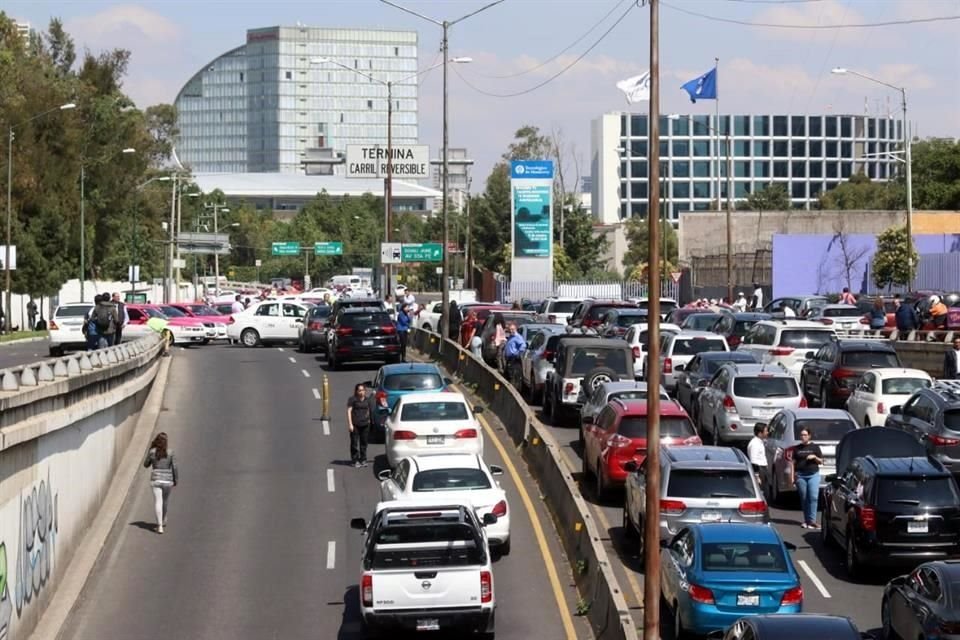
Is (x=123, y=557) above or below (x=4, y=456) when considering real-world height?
below

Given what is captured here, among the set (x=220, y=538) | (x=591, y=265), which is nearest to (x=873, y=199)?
(x=591, y=265)

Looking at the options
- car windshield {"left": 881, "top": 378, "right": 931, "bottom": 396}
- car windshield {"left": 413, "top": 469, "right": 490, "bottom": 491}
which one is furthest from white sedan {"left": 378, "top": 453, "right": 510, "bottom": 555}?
car windshield {"left": 881, "top": 378, "right": 931, "bottom": 396}

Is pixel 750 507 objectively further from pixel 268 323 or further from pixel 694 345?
pixel 268 323

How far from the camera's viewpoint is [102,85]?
96.1 meters

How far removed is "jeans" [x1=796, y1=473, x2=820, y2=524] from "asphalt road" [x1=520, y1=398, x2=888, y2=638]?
0.25m

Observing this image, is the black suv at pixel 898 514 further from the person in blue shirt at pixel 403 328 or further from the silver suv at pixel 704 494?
the person in blue shirt at pixel 403 328

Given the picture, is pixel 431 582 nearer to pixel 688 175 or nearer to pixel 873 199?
pixel 873 199

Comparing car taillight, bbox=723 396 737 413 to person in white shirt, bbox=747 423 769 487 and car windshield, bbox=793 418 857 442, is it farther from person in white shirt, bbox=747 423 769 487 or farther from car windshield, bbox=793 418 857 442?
car windshield, bbox=793 418 857 442

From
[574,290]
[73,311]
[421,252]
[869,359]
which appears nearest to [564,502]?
[869,359]

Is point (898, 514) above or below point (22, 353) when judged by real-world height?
below

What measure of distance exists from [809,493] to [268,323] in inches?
1350

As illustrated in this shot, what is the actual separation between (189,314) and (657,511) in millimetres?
43013

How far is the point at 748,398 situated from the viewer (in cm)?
3017

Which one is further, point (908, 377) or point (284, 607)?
point (908, 377)
